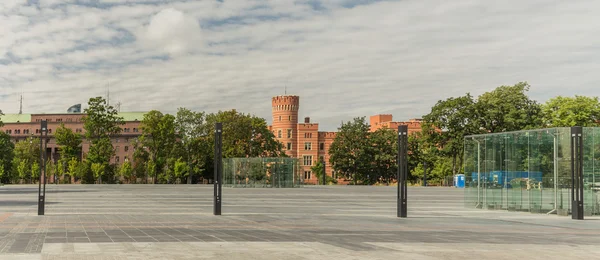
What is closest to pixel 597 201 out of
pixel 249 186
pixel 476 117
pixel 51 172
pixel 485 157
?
pixel 485 157

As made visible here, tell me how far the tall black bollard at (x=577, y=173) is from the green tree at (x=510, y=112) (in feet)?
152

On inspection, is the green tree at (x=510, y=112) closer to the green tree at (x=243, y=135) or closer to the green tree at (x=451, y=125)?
the green tree at (x=451, y=125)

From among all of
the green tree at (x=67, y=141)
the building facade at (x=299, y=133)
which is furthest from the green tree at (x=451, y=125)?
the building facade at (x=299, y=133)

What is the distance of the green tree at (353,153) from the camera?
3191 inches

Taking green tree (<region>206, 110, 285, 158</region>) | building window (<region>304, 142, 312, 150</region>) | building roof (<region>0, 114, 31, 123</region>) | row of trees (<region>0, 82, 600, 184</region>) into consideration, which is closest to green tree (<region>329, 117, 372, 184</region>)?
row of trees (<region>0, 82, 600, 184</region>)

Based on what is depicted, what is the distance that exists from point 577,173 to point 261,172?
3640 centimetres

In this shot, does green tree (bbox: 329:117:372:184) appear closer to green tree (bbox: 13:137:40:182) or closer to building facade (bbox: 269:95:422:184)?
building facade (bbox: 269:95:422:184)

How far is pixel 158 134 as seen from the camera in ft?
269

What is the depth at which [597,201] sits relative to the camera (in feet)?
73.6

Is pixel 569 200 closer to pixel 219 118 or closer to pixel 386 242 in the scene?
pixel 386 242

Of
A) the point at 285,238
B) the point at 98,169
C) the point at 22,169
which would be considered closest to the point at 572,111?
the point at 98,169

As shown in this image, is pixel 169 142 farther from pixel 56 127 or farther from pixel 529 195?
pixel 529 195

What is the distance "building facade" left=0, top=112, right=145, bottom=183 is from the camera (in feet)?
425

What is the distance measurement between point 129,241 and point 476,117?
60994 mm
